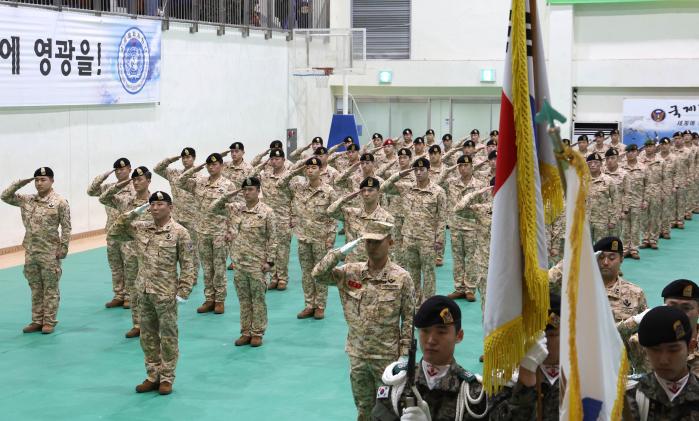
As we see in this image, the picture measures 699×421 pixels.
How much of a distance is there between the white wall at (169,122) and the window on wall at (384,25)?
365 cm

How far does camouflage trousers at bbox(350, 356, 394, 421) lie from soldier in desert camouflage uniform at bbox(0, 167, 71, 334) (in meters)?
5.41

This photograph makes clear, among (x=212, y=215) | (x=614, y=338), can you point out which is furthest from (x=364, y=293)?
(x=212, y=215)

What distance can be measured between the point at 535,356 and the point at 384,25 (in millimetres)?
24267

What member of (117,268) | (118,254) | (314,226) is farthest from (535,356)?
(117,268)

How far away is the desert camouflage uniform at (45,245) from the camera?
11.2 m

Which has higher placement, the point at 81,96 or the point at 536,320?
the point at 81,96

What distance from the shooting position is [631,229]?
16688 mm

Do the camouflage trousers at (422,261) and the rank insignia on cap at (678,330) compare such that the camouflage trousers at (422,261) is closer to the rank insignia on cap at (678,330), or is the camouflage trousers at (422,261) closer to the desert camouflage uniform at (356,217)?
the desert camouflage uniform at (356,217)

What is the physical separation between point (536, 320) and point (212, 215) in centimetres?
869

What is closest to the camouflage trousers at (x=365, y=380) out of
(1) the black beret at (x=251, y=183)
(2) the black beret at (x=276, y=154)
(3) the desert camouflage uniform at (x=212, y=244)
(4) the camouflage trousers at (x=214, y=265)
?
(1) the black beret at (x=251, y=183)

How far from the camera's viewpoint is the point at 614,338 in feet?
13.1

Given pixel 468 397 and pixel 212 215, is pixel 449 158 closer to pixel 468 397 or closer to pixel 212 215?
pixel 212 215

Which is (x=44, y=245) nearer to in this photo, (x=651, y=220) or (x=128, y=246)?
(x=128, y=246)

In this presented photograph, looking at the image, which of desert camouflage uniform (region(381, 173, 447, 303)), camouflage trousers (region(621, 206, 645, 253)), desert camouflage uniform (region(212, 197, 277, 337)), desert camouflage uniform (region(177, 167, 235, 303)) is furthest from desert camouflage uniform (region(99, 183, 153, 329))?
camouflage trousers (region(621, 206, 645, 253))
